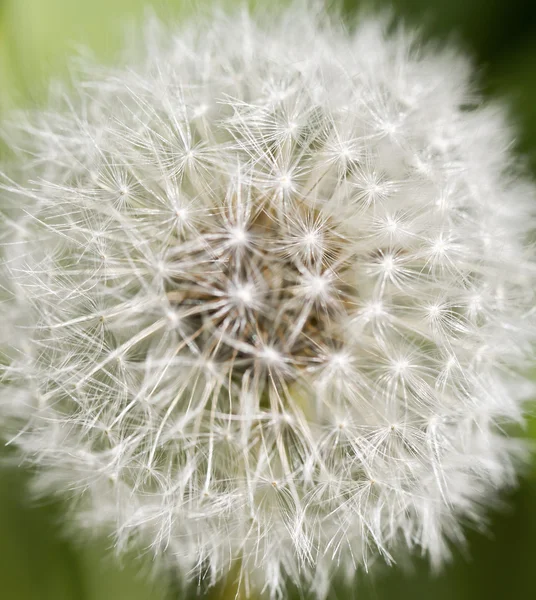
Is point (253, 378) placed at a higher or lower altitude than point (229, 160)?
lower

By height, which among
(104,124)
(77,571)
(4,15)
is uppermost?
(4,15)

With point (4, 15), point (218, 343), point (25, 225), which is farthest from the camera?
point (4, 15)

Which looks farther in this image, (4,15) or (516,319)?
(4,15)

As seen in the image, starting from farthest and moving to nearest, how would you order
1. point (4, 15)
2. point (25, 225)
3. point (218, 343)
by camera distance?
point (4, 15) < point (25, 225) < point (218, 343)

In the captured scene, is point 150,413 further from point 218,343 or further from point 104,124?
point 104,124

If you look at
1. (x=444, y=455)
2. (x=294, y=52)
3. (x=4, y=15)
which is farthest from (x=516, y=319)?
(x=4, y=15)

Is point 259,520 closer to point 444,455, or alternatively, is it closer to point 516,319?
point 444,455
